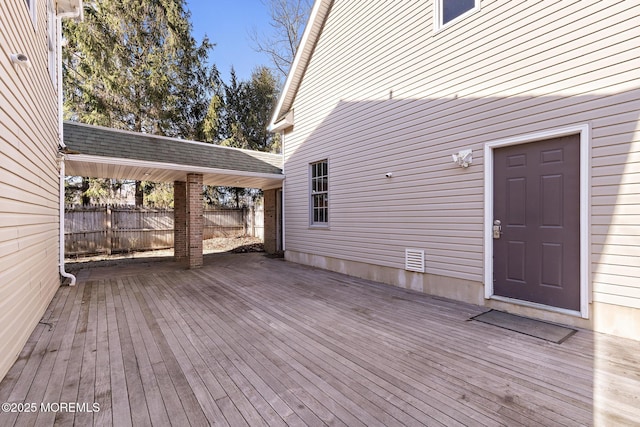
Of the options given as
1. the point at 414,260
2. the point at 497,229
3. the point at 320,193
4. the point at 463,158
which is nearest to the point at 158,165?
the point at 320,193

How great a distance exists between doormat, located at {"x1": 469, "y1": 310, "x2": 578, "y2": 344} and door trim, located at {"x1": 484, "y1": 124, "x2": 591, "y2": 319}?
0.22 meters

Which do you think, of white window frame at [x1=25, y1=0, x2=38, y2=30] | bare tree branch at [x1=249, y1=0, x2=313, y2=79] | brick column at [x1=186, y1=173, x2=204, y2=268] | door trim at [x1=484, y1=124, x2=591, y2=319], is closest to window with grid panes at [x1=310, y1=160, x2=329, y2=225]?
brick column at [x1=186, y1=173, x2=204, y2=268]

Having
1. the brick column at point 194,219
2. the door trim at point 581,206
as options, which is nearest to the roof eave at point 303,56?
the brick column at point 194,219

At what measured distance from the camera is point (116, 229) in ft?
35.3

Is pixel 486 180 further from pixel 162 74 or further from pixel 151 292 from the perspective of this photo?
pixel 162 74

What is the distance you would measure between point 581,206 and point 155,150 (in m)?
8.07

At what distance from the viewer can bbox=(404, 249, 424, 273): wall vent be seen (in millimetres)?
5154

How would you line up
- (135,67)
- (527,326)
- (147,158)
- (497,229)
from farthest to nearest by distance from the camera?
(135,67), (147,158), (497,229), (527,326)

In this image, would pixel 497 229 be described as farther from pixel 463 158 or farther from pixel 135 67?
pixel 135 67

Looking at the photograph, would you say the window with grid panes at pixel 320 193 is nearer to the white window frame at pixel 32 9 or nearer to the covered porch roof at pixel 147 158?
the covered porch roof at pixel 147 158

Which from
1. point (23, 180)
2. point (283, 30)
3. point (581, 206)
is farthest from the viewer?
point (283, 30)

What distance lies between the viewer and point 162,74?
12.9 metres

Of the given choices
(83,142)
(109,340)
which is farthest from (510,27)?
(83,142)

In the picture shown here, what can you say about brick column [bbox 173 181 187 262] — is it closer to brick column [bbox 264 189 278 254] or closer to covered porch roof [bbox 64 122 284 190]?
covered porch roof [bbox 64 122 284 190]
